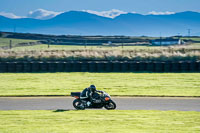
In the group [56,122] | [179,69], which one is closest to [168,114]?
[56,122]

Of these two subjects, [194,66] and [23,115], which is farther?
[194,66]

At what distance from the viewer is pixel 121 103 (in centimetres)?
1867

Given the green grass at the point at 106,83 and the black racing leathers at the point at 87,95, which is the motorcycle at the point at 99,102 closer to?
the black racing leathers at the point at 87,95

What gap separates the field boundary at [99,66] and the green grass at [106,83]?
112 centimetres

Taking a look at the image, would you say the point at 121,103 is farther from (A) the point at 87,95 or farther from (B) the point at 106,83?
(B) the point at 106,83

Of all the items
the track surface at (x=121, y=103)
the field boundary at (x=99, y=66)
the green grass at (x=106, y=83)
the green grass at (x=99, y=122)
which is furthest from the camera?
the field boundary at (x=99, y=66)

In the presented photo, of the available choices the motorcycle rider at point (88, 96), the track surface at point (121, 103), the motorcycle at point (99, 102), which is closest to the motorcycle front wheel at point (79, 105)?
the motorcycle at point (99, 102)

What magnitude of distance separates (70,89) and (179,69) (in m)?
11.0

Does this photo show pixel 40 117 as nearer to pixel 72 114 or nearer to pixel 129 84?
pixel 72 114

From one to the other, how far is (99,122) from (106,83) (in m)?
12.6

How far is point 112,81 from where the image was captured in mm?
26656

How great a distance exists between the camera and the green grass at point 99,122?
39.1ft

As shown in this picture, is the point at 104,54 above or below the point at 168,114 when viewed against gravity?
above

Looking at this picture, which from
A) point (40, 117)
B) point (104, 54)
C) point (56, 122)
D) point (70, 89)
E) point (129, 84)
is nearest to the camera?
point (56, 122)
